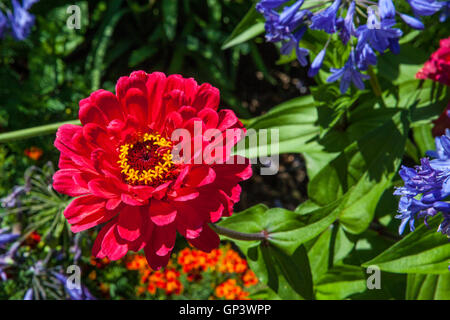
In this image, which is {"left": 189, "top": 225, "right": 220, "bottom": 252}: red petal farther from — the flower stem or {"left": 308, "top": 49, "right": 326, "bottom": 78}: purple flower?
{"left": 308, "top": 49, "right": 326, "bottom": 78}: purple flower

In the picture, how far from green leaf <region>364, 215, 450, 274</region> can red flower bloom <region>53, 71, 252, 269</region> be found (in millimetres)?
371

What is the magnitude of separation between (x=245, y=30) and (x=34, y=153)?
98 centimetres

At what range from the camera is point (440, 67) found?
1192mm

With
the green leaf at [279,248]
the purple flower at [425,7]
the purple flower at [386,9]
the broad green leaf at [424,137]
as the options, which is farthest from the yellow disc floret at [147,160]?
the broad green leaf at [424,137]

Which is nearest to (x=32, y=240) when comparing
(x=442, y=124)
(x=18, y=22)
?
(x=18, y=22)

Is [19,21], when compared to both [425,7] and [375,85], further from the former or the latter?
[425,7]

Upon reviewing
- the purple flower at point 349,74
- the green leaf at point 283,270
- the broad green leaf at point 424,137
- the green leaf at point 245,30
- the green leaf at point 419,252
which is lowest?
the green leaf at point 283,270

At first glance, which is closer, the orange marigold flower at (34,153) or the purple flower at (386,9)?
the purple flower at (386,9)

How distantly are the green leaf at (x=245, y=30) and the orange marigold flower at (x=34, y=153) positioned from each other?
2.94 ft

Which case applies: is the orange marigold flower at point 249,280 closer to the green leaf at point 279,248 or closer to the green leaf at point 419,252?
the green leaf at point 279,248

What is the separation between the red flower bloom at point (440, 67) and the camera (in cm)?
119

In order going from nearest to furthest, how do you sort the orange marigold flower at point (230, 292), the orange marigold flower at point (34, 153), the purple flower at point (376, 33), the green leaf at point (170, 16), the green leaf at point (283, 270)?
the purple flower at point (376, 33)
the green leaf at point (283, 270)
the orange marigold flower at point (230, 292)
the orange marigold flower at point (34, 153)
the green leaf at point (170, 16)
